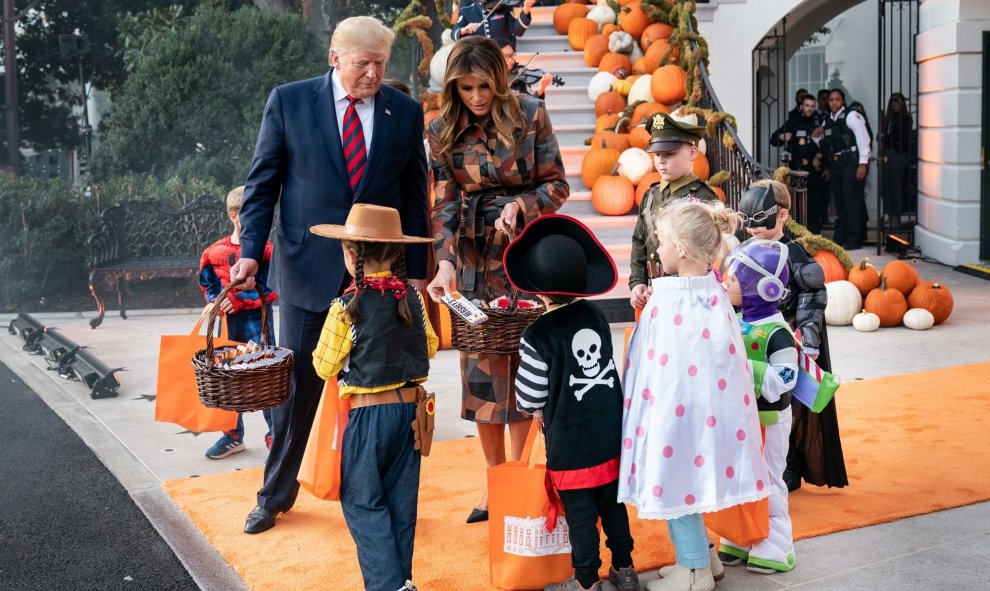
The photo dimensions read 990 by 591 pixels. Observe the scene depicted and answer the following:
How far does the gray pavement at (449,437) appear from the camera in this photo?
3.84m

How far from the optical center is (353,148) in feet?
13.5

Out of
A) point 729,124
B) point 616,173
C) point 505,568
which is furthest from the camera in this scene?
point 616,173

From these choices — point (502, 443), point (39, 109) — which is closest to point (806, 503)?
point (502, 443)

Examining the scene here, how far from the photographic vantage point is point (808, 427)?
463cm

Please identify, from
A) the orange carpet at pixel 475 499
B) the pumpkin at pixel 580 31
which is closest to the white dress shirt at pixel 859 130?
the pumpkin at pixel 580 31

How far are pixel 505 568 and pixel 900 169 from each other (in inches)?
459

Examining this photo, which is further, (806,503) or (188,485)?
(188,485)

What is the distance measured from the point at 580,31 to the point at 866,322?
17.9 feet

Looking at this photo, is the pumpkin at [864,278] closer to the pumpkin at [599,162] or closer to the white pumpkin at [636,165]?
the white pumpkin at [636,165]

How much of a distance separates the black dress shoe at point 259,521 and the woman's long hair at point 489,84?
1.62 metres

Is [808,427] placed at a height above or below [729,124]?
below

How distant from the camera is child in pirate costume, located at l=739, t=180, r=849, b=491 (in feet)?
13.9

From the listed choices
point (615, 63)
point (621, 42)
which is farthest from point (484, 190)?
point (621, 42)

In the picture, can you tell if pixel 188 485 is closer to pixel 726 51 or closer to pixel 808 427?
pixel 808 427
